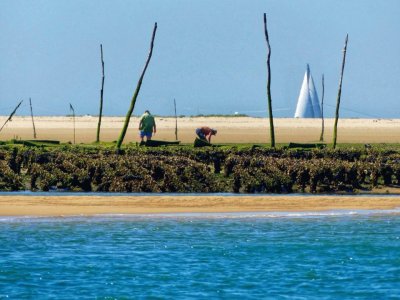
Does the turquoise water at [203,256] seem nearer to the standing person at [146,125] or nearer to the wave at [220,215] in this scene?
the wave at [220,215]

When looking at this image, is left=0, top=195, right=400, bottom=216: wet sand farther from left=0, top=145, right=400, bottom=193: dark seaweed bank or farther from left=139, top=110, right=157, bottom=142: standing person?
left=139, top=110, right=157, bottom=142: standing person

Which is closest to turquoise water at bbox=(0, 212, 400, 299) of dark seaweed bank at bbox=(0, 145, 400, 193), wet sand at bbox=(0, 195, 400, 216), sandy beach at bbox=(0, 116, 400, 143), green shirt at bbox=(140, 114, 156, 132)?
wet sand at bbox=(0, 195, 400, 216)

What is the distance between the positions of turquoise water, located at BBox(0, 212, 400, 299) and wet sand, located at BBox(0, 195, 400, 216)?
3.56 ft

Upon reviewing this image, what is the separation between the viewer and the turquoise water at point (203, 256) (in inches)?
920

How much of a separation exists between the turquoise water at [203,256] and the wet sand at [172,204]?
3.56ft

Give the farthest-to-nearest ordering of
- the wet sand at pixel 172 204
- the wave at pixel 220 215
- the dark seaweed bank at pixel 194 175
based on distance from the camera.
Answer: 1. the dark seaweed bank at pixel 194 175
2. the wet sand at pixel 172 204
3. the wave at pixel 220 215

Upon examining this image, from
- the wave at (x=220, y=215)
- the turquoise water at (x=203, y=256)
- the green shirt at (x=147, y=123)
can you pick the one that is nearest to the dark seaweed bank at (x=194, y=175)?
the wave at (x=220, y=215)

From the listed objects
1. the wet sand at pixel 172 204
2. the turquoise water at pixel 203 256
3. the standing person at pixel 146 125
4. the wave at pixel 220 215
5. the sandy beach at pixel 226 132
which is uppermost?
the standing person at pixel 146 125

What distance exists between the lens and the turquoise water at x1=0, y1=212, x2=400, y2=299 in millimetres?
23375

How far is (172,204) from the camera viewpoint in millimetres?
35688

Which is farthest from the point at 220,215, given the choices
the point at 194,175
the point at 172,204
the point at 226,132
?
the point at 226,132

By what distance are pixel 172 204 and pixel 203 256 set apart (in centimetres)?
843

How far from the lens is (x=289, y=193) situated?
40.1 m

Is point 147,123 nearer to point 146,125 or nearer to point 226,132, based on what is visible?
point 146,125
